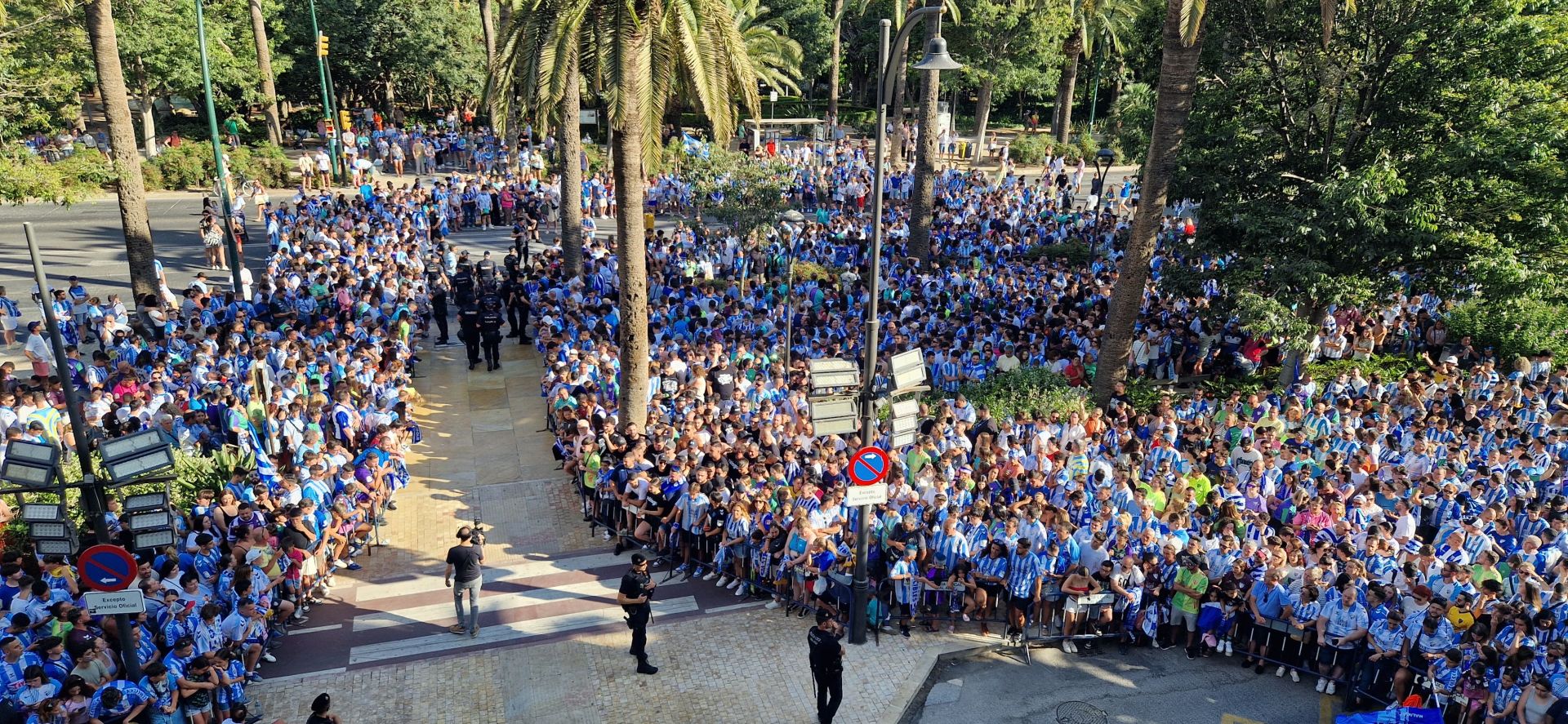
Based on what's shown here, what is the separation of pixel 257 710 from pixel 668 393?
8.77 metres

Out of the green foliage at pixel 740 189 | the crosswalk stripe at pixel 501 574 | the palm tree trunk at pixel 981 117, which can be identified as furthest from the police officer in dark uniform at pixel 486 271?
the palm tree trunk at pixel 981 117

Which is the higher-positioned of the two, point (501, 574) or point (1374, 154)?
point (1374, 154)

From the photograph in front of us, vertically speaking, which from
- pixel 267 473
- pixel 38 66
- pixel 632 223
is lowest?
pixel 267 473

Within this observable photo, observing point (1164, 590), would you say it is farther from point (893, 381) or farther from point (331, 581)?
point (331, 581)

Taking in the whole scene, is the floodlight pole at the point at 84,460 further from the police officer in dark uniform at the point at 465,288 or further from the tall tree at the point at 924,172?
the tall tree at the point at 924,172

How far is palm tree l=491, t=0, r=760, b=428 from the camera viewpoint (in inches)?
577

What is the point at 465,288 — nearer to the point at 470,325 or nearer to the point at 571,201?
the point at 470,325

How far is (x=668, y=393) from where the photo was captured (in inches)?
720

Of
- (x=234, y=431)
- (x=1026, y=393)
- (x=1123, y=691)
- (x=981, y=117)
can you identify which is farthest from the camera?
(x=981, y=117)

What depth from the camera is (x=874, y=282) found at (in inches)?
440

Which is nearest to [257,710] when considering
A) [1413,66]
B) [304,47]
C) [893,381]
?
[893,381]

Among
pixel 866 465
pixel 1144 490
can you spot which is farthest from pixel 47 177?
pixel 1144 490

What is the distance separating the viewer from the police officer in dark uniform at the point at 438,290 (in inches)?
882

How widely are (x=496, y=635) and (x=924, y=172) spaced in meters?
19.7
